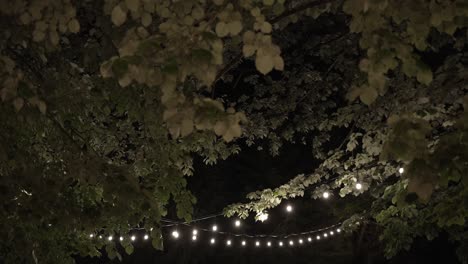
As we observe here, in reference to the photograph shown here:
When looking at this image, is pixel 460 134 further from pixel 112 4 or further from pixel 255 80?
pixel 255 80

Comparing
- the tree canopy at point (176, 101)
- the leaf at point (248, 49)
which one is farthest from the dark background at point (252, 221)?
the leaf at point (248, 49)

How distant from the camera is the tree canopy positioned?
237 centimetres

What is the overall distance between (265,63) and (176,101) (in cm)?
44

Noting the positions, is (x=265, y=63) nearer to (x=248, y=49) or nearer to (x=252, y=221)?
Result: (x=248, y=49)

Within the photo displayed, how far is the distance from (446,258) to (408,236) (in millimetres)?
9155

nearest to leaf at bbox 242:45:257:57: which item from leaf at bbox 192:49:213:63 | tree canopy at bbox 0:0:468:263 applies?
tree canopy at bbox 0:0:468:263

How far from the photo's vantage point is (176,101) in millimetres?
2326

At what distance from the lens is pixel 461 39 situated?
6.21 m

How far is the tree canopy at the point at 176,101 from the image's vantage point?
237cm

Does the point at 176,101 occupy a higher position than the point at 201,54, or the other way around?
the point at 201,54

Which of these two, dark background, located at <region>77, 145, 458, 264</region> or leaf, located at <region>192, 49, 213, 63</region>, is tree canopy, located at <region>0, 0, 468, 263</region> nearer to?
leaf, located at <region>192, 49, 213, 63</region>

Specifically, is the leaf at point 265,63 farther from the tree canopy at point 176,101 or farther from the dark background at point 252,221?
the dark background at point 252,221

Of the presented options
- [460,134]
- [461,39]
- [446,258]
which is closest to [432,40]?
[461,39]

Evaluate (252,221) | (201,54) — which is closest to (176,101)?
(201,54)
